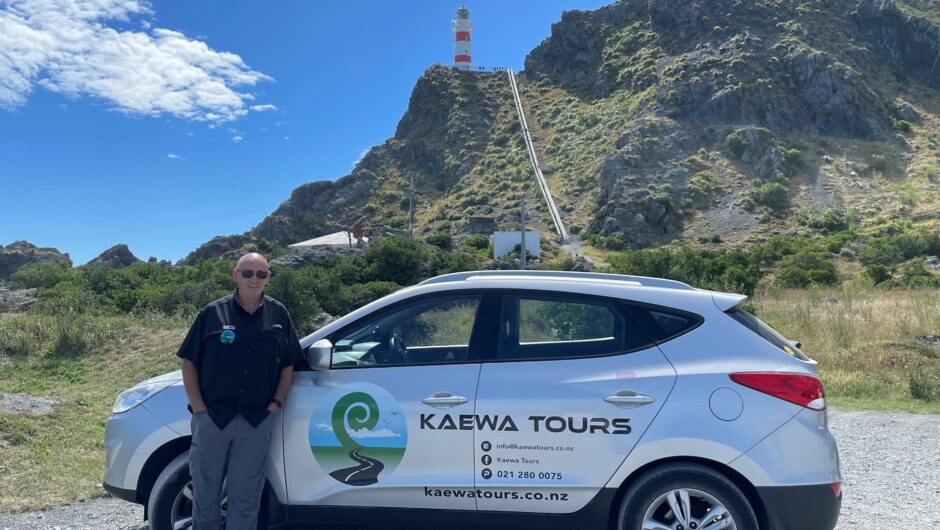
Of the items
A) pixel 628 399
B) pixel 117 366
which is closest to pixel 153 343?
pixel 117 366

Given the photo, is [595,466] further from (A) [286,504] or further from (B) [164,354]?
(B) [164,354]

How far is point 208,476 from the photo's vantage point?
12.7 ft

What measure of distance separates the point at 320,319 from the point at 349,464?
41.3 ft

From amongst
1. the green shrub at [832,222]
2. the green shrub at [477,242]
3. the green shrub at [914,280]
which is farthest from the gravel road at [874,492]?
the green shrub at [832,222]

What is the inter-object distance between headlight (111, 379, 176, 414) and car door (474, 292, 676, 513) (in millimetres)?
2102

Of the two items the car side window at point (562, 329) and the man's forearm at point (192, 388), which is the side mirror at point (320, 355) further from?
the car side window at point (562, 329)

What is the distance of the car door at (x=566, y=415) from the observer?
3719 millimetres

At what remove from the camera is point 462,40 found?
105 m

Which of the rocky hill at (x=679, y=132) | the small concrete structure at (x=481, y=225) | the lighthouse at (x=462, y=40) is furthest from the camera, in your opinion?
the lighthouse at (x=462, y=40)

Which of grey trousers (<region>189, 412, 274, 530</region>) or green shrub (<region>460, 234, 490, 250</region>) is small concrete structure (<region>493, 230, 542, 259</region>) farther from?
grey trousers (<region>189, 412, 274, 530</region>)

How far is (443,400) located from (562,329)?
0.85 meters

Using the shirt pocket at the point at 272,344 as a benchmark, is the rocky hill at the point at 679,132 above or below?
above

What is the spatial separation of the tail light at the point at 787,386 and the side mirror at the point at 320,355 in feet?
7.54

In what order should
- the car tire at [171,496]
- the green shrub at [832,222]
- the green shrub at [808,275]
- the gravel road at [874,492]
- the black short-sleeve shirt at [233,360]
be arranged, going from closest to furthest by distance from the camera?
the black short-sleeve shirt at [233,360]
the car tire at [171,496]
the gravel road at [874,492]
the green shrub at [808,275]
the green shrub at [832,222]
